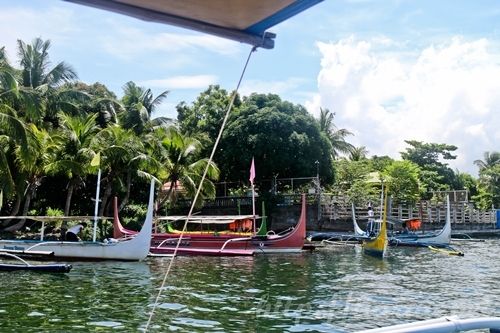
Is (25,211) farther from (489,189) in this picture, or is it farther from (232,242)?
(489,189)

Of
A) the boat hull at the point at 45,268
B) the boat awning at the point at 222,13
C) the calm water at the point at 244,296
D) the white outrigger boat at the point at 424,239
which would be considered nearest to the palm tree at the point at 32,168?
the calm water at the point at 244,296

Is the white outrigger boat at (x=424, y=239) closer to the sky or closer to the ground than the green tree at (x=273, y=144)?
closer to the ground

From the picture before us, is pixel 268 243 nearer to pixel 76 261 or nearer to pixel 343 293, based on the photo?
pixel 76 261

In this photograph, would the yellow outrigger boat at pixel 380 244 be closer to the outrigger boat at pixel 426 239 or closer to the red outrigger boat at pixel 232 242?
the red outrigger boat at pixel 232 242

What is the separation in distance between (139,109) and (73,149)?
285 inches

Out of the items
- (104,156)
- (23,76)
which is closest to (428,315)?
(104,156)

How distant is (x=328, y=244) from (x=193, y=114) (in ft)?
46.2

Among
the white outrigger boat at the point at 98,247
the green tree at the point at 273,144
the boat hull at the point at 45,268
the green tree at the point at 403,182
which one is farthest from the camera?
the green tree at the point at 403,182

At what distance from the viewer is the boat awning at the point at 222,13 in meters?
2.48

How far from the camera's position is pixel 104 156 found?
2439cm

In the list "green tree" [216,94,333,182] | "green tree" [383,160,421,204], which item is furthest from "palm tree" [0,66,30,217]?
"green tree" [383,160,421,204]

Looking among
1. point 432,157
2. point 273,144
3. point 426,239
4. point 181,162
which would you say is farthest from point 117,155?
point 432,157

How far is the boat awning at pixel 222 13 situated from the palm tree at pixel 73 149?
70.7 ft

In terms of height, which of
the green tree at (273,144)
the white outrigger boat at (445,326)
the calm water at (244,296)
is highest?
the green tree at (273,144)
